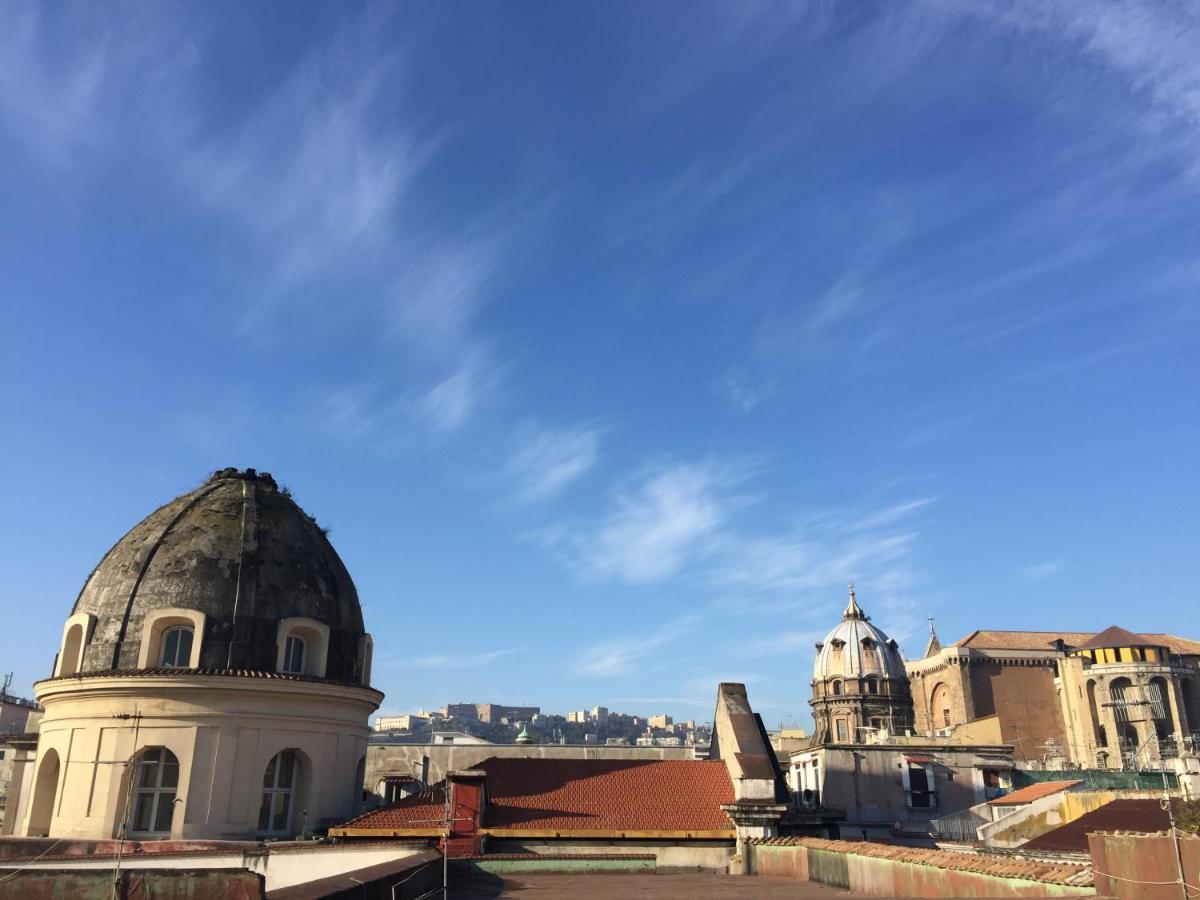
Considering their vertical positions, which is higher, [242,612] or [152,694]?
[242,612]

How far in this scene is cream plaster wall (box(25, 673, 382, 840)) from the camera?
2612cm

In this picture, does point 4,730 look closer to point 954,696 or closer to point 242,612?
point 242,612

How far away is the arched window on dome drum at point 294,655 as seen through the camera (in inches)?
1137

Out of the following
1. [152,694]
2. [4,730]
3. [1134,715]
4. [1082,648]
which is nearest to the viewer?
[152,694]

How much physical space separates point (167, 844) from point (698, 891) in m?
15.4

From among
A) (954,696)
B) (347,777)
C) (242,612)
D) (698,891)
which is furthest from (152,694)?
(954,696)

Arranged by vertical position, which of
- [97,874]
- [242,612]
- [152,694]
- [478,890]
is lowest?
[478,890]

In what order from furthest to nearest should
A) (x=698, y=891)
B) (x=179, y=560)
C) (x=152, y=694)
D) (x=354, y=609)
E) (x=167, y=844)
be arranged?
(x=354, y=609) → (x=179, y=560) → (x=152, y=694) → (x=167, y=844) → (x=698, y=891)

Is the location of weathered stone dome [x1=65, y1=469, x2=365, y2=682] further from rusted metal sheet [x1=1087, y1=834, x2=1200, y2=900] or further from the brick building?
the brick building

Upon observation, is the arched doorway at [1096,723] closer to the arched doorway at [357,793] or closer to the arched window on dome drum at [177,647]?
the arched doorway at [357,793]

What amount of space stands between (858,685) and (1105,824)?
6128 cm

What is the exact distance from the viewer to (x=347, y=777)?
29.3m

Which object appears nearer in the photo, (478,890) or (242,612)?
(478,890)

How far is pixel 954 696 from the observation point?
3516 inches
